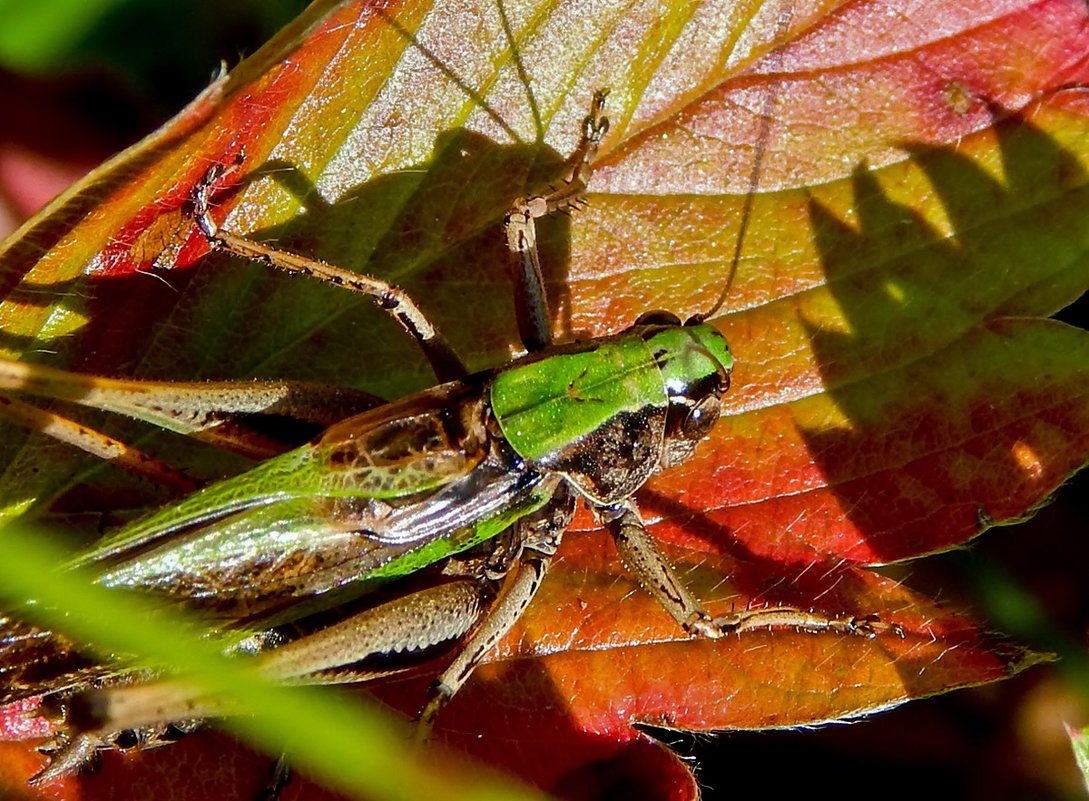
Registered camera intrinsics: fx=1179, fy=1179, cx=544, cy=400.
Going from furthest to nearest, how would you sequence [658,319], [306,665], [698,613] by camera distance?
[658,319] < [698,613] < [306,665]

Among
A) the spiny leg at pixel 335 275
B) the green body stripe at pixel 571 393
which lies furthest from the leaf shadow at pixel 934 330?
the spiny leg at pixel 335 275

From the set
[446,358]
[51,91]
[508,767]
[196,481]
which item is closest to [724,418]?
[446,358]

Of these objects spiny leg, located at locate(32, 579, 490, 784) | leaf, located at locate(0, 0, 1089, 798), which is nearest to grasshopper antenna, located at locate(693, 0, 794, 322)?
leaf, located at locate(0, 0, 1089, 798)

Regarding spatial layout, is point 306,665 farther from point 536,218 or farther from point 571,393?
point 536,218

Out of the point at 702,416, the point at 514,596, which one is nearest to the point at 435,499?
the point at 514,596

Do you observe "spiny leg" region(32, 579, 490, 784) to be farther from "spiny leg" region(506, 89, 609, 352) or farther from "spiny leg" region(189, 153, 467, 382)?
"spiny leg" region(506, 89, 609, 352)

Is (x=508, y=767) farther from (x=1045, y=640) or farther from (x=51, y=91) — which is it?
(x=51, y=91)
